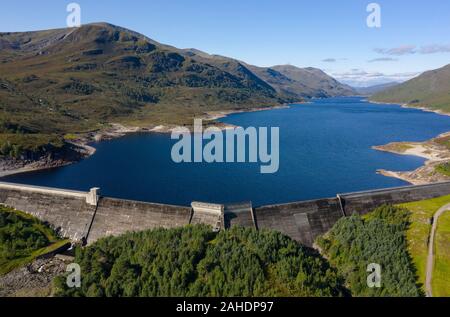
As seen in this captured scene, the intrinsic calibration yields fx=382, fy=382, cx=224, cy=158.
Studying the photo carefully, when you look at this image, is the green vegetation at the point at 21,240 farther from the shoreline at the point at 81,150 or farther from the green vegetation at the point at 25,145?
the green vegetation at the point at 25,145

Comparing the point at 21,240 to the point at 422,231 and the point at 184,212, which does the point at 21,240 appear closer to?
the point at 184,212

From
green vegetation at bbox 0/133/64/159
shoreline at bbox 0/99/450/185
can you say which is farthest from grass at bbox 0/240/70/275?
green vegetation at bbox 0/133/64/159

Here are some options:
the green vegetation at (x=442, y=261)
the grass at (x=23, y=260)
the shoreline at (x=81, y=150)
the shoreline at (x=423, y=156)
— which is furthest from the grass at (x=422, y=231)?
the shoreline at (x=81, y=150)

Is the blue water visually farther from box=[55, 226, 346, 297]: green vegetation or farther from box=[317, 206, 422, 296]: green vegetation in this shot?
box=[55, 226, 346, 297]: green vegetation

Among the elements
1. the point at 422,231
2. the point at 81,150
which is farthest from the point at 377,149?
the point at 81,150

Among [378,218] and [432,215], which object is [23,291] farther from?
[432,215]

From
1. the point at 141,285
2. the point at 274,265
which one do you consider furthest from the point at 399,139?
the point at 141,285
